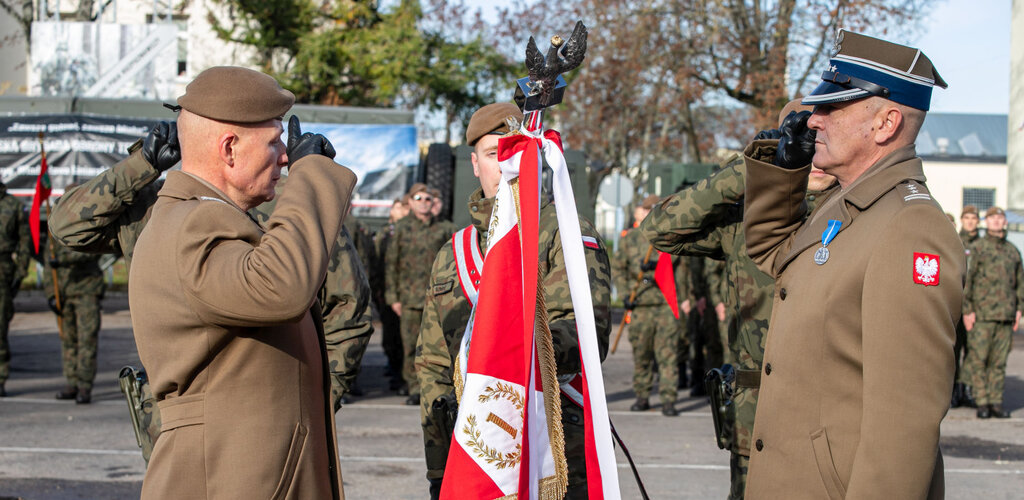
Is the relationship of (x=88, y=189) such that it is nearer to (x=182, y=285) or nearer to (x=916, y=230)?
(x=182, y=285)

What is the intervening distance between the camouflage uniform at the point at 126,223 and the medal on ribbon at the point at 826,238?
1937mm

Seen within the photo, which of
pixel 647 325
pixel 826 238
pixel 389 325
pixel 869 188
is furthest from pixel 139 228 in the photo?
pixel 389 325

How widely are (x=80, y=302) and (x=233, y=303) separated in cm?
870

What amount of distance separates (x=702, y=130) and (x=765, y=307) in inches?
1417

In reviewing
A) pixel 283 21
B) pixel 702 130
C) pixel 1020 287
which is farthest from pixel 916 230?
pixel 702 130

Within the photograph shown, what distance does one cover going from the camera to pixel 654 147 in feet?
134

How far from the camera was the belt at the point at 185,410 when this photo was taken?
2.72m

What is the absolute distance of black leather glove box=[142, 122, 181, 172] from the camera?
4.14 metres

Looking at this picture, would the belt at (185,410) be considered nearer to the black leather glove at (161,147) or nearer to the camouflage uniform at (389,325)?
the black leather glove at (161,147)

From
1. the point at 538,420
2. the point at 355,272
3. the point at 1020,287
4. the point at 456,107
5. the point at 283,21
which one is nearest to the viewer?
the point at 538,420

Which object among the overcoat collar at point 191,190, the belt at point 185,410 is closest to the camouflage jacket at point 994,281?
the overcoat collar at point 191,190

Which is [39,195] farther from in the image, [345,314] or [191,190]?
[191,190]

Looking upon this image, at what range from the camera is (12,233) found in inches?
417

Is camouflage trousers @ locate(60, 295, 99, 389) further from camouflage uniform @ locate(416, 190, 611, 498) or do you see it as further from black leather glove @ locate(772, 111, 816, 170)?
black leather glove @ locate(772, 111, 816, 170)
